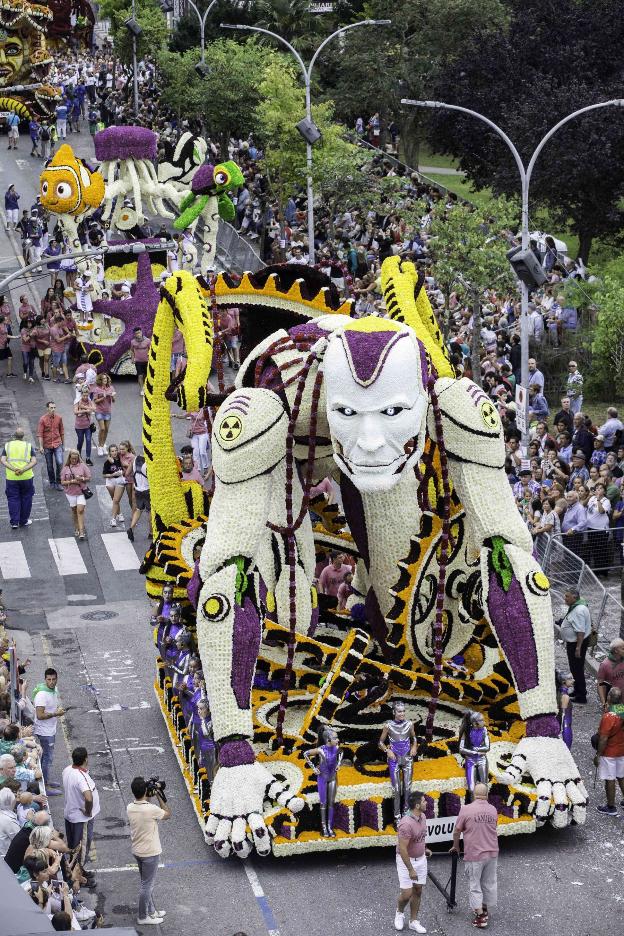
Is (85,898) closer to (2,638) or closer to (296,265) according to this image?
(2,638)

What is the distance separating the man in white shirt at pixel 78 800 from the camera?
16719 mm

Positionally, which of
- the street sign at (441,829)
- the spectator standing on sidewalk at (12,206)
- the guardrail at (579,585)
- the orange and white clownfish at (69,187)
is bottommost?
the spectator standing on sidewalk at (12,206)

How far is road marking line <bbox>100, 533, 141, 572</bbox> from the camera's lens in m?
26.3

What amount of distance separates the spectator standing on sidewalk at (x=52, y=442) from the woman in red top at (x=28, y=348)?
553 cm

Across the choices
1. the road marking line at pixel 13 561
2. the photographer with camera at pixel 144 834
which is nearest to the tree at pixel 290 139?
the road marking line at pixel 13 561

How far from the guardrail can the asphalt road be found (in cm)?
197

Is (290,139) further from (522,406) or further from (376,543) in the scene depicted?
(376,543)

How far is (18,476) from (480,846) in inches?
522

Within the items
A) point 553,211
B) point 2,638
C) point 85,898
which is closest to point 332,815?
point 85,898

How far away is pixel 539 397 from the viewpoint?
98.4 feet

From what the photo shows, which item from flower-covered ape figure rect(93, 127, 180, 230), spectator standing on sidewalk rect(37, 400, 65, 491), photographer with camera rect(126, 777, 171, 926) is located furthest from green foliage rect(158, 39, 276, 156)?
photographer with camera rect(126, 777, 171, 926)

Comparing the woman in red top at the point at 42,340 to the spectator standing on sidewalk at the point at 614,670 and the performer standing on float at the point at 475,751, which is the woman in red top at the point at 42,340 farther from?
the performer standing on float at the point at 475,751

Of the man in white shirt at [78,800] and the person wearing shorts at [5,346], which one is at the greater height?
the man in white shirt at [78,800]

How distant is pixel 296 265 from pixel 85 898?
7.59 meters
